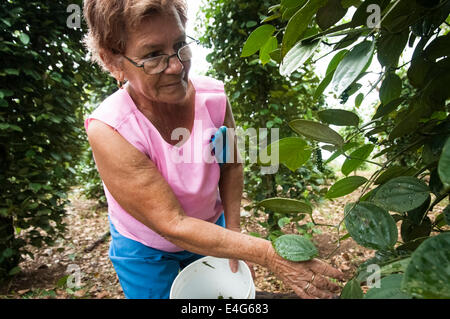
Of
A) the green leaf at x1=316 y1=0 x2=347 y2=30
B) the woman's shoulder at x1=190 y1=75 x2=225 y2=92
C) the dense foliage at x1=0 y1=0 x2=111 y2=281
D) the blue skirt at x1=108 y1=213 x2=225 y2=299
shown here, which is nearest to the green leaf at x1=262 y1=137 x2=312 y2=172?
the green leaf at x1=316 y1=0 x2=347 y2=30

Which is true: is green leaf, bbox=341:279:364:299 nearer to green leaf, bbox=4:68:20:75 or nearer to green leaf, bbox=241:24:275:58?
green leaf, bbox=241:24:275:58

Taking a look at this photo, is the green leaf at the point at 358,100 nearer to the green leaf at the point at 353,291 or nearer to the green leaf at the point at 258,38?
the green leaf at the point at 258,38

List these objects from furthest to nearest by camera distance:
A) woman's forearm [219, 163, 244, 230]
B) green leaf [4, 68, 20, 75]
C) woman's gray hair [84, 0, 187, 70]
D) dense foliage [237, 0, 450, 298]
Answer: green leaf [4, 68, 20, 75] < woman's forearm [219, 163, 244, 230] < woman's gray hair [84, 0, 187, 70] < dense foliage [237, 0, 450, 298]

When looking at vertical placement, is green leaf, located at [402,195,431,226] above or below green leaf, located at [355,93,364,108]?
below

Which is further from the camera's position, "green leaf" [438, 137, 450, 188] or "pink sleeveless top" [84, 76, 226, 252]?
"pink sleeveless top" [84, 76, 226, 252]

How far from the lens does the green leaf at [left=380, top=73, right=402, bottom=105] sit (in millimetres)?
604

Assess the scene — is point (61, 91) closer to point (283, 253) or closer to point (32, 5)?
point (32, 5)

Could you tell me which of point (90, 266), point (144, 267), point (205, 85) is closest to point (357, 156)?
point (205, 85)

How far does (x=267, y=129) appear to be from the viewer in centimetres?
180

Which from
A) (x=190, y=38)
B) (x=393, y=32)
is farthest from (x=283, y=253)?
(x=190, y=38)

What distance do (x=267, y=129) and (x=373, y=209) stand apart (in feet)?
4.67

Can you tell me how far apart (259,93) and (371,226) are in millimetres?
1587

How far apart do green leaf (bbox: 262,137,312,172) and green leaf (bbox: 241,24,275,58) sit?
242mm

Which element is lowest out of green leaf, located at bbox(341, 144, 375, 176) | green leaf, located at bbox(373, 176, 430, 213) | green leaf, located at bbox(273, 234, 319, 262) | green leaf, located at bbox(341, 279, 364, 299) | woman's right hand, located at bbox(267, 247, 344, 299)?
woman's right hand, located at bbox(267, 247, 344, 299)
